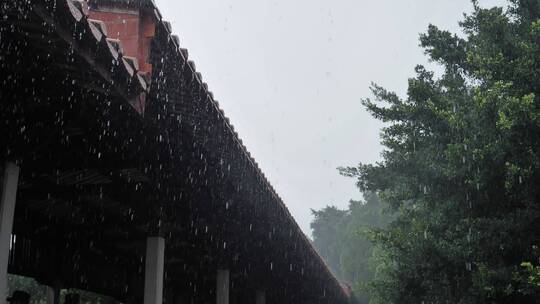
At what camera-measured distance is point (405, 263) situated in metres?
11.9

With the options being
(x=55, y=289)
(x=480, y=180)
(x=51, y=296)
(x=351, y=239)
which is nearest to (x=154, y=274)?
(x=55, y=289)

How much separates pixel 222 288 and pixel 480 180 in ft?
16.4

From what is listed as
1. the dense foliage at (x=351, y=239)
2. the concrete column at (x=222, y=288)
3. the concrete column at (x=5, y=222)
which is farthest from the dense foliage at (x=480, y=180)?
the dense foliage at (x=351, y=239)

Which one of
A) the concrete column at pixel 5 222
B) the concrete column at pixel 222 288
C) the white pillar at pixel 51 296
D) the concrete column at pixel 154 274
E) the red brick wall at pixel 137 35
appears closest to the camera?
the concrete column at pixel 5 222

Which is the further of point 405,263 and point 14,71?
point 405,263

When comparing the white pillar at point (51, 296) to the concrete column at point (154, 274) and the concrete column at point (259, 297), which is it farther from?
the concrete column at point (259, 297)

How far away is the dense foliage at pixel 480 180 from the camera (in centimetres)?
989

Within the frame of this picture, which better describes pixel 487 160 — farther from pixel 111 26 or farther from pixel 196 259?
pixel 111 26

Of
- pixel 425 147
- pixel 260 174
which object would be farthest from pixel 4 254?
pixel 425 147

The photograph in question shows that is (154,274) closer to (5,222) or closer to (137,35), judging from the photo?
(5,222)

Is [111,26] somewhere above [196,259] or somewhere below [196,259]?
above

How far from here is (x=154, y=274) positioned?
7.30m

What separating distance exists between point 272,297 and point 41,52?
15232 millimetres

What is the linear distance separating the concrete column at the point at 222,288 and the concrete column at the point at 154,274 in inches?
136
